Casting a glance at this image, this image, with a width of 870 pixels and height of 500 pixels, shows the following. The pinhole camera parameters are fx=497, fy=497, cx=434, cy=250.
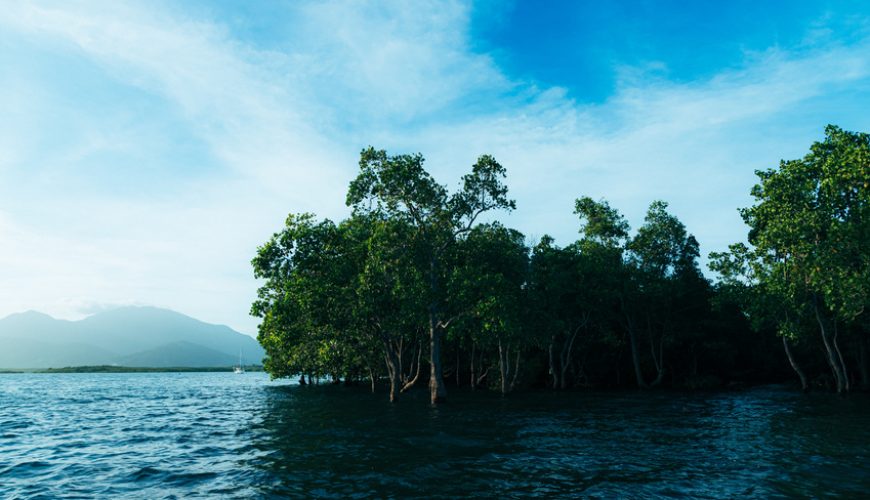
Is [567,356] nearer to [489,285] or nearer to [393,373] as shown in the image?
[393,373]

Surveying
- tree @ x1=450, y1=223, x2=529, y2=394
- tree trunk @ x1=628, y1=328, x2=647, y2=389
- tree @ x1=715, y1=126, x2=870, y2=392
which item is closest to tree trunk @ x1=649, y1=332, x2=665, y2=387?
tree trunk @ x1=628, y1=328, x2=647, y2=389

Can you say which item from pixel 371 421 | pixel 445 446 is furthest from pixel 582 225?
pixel 445 446

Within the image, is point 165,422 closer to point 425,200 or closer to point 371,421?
point 371,421

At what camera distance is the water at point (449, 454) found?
52.6 ft

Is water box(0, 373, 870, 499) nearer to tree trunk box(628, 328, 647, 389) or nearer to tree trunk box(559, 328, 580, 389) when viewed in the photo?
tree trunk box(559, 328, 580, 389)

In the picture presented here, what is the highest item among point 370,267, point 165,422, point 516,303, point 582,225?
point 582,225

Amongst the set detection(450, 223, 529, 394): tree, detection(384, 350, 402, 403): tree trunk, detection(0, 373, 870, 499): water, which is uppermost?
detection(450, 223, 529, 394): tree

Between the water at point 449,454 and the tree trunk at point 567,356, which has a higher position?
the tree trunk at point 567,356

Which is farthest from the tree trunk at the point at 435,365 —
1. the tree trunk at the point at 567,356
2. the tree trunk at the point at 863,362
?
the tree trunk at the point at 863,362

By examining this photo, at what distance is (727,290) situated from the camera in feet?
180

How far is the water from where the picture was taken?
16.0 metres

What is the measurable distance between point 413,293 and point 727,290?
3658cm

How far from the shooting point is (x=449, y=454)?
70.8ft

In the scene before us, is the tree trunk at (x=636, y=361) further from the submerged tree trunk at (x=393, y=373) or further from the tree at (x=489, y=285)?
the submerged tree trunk at (x=393, y=373)
